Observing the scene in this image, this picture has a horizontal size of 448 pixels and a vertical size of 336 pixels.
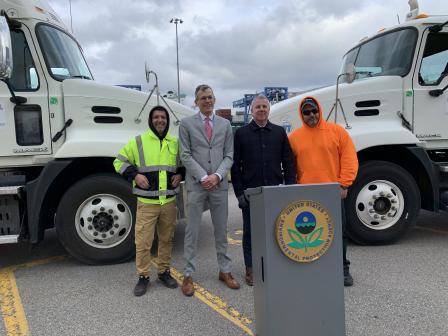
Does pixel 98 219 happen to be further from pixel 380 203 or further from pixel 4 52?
pixel 380 203

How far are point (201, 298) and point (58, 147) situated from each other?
7.36 ft

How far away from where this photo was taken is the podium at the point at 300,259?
93.9 inches

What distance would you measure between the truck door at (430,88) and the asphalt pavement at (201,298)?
146 centimetres

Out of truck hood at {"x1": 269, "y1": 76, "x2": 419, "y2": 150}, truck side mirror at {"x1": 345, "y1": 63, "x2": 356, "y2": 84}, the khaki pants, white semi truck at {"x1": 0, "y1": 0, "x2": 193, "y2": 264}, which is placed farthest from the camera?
truck hood at {"x1": 269, "y1": 76, "x2": 419, "y2": 150}

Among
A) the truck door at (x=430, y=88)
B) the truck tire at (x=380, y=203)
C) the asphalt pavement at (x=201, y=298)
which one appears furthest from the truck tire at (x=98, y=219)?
the truck door at (x=430, y=88)

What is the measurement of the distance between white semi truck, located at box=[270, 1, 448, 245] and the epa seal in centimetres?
248

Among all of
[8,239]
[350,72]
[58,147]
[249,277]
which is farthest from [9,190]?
[350,72]

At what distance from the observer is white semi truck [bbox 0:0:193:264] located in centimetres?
417

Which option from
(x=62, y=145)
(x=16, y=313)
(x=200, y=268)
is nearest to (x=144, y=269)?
(x=200, y=268)

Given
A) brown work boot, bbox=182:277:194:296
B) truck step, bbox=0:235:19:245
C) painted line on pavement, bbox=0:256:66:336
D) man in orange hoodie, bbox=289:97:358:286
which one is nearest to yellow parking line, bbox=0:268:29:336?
painted line on pavement, bbox=0:256:66:336

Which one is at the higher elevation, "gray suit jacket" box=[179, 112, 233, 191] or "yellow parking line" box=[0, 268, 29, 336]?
"gray suit jacket" box=[179, 112, 233, 191]

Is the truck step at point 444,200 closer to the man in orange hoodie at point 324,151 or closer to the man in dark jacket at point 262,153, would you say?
the man in orange hoodie at point 324,151

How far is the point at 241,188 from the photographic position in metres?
3.76

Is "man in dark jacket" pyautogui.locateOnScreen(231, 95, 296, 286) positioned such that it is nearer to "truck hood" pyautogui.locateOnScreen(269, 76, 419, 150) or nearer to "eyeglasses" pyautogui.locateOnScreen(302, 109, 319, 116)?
"eyeglasses" pyautogui.locateOnScreen(302, 109, 319, 116)
